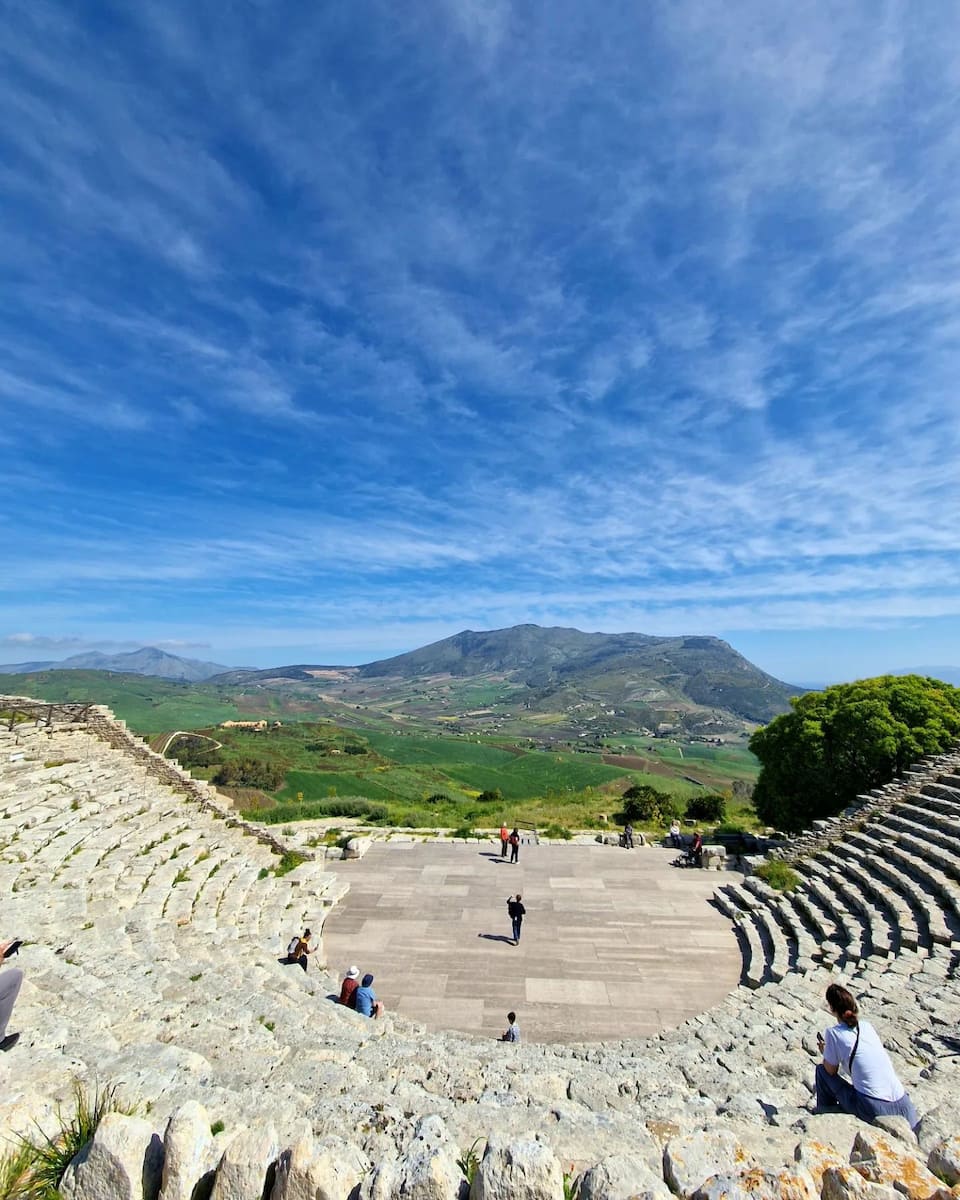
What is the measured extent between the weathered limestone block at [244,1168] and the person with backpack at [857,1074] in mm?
5098

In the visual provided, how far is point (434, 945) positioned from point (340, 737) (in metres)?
61.6

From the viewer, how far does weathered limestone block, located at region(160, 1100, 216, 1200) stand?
11.0ft

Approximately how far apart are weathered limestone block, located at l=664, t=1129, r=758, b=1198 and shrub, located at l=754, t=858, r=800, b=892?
14.7 metres

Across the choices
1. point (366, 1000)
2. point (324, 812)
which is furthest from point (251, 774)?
point (366, 1000)

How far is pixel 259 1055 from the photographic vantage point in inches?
264

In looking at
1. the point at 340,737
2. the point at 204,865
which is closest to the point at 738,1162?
the point at 204,865

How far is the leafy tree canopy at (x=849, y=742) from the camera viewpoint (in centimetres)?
2095

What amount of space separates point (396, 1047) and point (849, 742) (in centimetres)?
2041

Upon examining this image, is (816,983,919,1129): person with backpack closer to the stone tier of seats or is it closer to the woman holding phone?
the stone tier of seats

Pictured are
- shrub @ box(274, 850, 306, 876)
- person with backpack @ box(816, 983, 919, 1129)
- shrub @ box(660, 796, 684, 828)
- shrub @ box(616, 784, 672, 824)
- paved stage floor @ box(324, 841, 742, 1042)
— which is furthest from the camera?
shrub @ box(616, 784, 672, 824)

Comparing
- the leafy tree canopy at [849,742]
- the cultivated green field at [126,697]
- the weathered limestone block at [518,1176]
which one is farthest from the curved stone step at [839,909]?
the cultivated green field at [126,697]

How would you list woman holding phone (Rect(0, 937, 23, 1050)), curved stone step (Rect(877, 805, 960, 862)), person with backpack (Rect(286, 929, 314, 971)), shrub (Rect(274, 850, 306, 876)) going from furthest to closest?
shrub (Rect(274, 850, 306, 876)) < curved stone step (Rect(877, 805, 960, 862)) < person with backpack (Rect(286, 929, 314, 971)) < woman holding phone (Rect(0, 937, 23, 1050))

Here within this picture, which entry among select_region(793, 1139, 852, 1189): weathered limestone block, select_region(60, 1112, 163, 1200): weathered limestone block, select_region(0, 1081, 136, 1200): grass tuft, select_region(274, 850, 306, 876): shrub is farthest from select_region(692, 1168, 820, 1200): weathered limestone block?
select_region(274, 850, 306, 876): shrub

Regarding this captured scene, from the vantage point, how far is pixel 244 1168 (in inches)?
133
